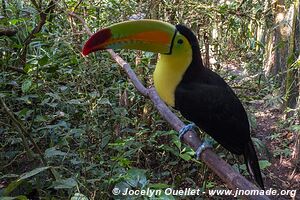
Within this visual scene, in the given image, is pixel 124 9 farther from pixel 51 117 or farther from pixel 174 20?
pixel 51 117

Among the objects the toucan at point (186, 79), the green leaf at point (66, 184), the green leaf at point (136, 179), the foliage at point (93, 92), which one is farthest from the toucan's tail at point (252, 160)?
the green leaf at point (66, 184)

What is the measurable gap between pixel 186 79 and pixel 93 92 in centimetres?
89

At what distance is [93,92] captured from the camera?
8.70 ft

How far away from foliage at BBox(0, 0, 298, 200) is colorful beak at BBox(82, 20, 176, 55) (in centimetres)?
60

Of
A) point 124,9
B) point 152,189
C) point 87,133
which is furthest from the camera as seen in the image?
point 124,9

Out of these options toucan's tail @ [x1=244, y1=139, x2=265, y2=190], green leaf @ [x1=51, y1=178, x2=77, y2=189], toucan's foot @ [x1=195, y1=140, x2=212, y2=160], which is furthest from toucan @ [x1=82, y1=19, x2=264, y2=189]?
green leaf @ [x1=51, y1=178, x2=77, y2=189]

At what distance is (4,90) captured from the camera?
2807 mm

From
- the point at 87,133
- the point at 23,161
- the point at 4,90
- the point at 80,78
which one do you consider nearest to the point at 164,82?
the point at 87,133

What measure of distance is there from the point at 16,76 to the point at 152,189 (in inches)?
65.0

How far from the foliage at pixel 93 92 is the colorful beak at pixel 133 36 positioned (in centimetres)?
60

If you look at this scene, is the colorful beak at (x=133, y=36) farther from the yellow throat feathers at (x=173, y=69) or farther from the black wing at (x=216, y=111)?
the black wing at (x=216, y=111)

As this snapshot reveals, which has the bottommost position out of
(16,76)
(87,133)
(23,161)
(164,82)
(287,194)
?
(287,194)

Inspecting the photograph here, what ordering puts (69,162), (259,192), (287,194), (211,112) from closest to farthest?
(259,192) → (211,112) → (69,162) → (287,194)

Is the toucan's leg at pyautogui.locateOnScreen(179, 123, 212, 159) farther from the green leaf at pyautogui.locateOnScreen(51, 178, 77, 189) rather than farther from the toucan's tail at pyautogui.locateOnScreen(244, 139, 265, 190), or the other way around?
the green leaf at pyautogui.locateOnScreen(51, 178, 77, 189)
